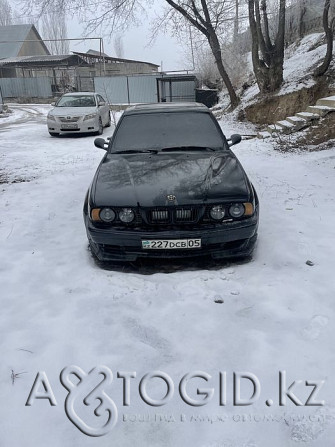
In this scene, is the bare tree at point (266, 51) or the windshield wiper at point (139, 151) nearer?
the windshield wiper at point (139, 151)

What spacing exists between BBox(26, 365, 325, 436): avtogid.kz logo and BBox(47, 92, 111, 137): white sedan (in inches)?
427

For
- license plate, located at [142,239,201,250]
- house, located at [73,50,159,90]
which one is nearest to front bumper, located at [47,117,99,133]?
license plate, located at [142,239,201,250]

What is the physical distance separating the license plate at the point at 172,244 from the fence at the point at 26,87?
3293 centimetres

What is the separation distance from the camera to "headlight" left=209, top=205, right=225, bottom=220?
121 inches

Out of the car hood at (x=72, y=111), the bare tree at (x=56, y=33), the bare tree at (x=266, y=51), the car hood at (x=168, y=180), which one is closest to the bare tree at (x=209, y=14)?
the bare tree at (x=266, y=51)

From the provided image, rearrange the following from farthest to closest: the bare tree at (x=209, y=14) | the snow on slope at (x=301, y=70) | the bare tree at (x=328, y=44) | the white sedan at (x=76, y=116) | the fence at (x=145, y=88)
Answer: the fence at (x=145, y=88), the bare tree at (x=209, y=14), the snow on slope at (x=301, y=70), the white sedan at (x=76, y=116), the bare tree at (x=328, y=44)

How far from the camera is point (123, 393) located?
2020 mm

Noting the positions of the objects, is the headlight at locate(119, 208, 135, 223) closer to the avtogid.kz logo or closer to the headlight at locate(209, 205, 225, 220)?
the headlight at locate(209, 205, 225, 220)

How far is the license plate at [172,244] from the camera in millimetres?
3021

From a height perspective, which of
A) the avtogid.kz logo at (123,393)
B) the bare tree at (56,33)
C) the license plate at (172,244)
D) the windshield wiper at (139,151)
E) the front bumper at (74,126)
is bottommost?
the avtogid.kz logo at (123,393)

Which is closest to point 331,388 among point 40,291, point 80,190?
point 40,291

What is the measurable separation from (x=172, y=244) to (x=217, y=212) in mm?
507

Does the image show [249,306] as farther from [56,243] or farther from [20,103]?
[20,103]

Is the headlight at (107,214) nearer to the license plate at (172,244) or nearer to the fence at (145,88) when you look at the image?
the license plate at (172,244)
